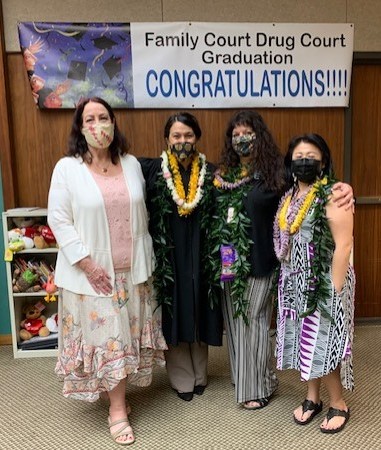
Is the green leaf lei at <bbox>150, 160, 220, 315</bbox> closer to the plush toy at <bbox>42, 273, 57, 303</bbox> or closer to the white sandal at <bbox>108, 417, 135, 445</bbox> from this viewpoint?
the white sandal at <bbox>108, 417, 135, 445</bbox>

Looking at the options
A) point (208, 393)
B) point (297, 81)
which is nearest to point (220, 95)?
point (297, 81)

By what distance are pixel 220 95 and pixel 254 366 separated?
178cm

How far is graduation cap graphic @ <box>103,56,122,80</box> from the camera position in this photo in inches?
110

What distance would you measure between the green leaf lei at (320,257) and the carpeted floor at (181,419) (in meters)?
0.62

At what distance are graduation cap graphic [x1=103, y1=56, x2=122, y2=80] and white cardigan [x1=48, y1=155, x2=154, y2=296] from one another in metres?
1.11

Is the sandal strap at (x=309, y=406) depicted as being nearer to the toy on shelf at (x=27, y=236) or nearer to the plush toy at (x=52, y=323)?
the plush toy at (x=52, y=323)

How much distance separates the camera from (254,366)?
7.11ft

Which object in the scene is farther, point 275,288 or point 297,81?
point 297,81

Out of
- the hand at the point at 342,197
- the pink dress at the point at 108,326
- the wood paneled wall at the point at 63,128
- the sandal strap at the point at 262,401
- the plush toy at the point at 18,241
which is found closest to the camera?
the hand at the point at 342,197

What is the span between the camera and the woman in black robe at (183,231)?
6.87 ft

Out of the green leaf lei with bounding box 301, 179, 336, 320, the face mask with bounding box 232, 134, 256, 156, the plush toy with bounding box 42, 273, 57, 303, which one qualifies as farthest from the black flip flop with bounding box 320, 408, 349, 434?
the plush toy with bounding box 42, 273, 57, 303

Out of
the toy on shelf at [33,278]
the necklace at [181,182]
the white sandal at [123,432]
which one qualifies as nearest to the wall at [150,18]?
the toy on shelf at [33,278]

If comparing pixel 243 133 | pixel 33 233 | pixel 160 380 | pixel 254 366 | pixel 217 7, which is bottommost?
pixel 160 380

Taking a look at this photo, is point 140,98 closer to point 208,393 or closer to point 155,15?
point 155,15
